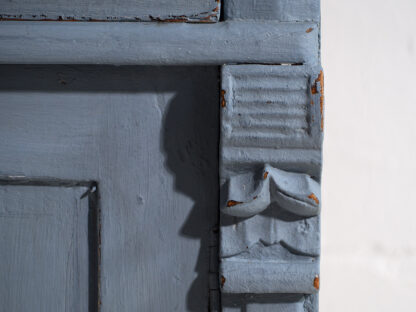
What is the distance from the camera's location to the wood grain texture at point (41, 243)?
44 cm

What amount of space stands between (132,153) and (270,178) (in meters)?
0.16

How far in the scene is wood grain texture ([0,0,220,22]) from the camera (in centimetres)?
41

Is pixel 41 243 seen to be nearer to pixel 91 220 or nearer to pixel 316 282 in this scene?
pixel 91 220

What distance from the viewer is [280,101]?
395mm

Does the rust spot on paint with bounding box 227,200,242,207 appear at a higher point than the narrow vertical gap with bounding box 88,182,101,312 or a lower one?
higher

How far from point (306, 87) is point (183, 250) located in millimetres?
236

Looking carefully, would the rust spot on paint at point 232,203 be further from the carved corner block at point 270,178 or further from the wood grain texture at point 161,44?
the wood grain texture at point 161,44

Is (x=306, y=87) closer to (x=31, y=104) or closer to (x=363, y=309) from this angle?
(x=31, y=104)

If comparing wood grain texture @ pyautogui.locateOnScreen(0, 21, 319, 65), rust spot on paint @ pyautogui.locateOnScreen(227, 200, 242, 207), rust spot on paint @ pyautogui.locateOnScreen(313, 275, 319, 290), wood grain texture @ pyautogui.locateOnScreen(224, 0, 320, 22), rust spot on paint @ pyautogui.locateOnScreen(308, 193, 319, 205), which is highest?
→ wood grain texture @ pyautogui.locateOnScreen(224, 0, 320, 22)

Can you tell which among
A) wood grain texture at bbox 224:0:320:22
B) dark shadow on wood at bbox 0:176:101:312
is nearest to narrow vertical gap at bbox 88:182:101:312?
dark shadow on wood at bbox 0:176:101:312

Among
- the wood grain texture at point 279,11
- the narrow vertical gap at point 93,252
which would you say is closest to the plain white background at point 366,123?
the wood grain texture at point 279,11

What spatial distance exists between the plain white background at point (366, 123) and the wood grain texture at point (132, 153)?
320mm

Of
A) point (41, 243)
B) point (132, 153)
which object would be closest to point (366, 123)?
point (132, 153)

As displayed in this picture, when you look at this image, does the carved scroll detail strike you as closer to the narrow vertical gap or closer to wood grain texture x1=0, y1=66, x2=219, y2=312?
wood grain texture x1=0, y1=66, x2=219, y2=312
